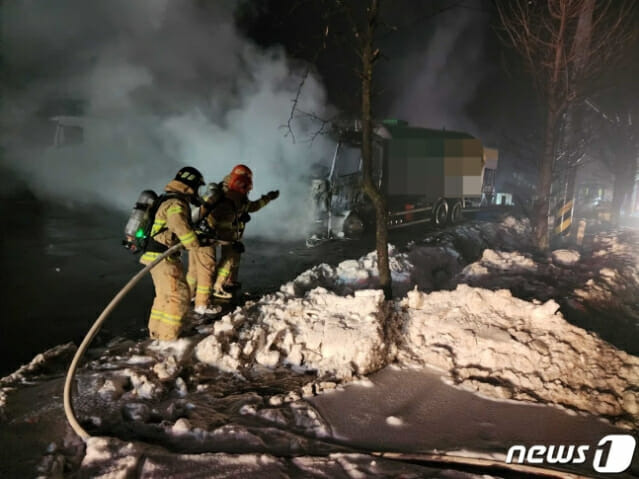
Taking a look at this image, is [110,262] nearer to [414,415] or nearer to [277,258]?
[277,258]

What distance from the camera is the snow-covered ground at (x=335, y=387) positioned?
2285mm

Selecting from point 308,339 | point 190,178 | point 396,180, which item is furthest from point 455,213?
point 190,178

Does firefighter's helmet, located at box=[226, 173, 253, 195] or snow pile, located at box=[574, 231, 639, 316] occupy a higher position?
firefighter's helmet, located at box=[226, 173, 253, 195]

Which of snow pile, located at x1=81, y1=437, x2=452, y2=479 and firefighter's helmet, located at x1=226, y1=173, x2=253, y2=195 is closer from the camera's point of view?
snow pile, located at x1=81, y1=437, x2=452, y2=479

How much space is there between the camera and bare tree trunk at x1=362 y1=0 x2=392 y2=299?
430cm

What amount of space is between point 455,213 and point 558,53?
6431 millimetres

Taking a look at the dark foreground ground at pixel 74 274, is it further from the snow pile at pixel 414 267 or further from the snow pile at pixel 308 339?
the snow pile at pixel 308 339

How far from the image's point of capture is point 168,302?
3873 millimetres

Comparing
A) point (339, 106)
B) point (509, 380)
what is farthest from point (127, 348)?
point (339, 106)

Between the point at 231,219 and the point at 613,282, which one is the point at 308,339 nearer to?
the point at 231,219

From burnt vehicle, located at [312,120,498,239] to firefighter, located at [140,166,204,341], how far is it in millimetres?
5716

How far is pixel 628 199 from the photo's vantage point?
19984 mm

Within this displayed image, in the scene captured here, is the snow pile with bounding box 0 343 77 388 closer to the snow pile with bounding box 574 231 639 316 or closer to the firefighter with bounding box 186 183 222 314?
the firefighter with bounding box 186 183 222 314

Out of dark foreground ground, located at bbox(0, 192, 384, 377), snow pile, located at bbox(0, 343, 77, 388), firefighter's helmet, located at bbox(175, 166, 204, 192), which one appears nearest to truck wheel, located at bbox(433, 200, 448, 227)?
dark foreground ground, located at bbox(0, 192, 384, 377)
